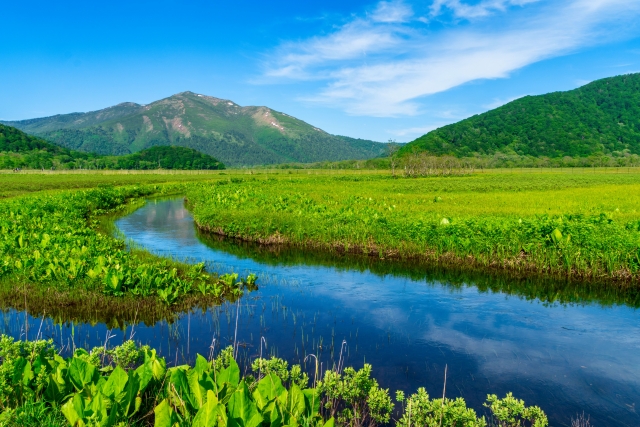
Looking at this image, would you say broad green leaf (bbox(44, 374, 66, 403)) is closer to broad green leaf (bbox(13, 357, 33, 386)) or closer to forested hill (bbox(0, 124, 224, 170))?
broad green leaf (bbox(13, 357, 33, 386))

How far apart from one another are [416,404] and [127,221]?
24.5 meters

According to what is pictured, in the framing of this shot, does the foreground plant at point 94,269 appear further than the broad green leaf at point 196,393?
Yes

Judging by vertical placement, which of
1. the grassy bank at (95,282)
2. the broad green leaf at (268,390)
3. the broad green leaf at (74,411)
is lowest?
the grassy bank at (95,282)

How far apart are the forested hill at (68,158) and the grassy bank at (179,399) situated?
129 meters

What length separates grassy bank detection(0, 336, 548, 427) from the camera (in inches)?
158

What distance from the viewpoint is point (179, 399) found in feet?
15.4

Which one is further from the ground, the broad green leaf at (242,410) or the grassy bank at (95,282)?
the broad green leaf at (242,410)

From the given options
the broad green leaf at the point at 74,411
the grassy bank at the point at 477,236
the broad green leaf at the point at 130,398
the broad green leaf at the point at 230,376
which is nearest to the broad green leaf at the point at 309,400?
the broad green leaf at the point at 230,376

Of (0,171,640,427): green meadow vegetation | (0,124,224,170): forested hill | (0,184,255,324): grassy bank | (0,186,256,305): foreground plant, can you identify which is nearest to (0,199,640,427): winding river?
(0,184,255,324): grassy bank

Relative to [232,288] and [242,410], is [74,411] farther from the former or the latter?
[232,288]

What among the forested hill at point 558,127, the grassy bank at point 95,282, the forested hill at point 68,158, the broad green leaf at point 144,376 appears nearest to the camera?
the broad green leaf at point 144,376

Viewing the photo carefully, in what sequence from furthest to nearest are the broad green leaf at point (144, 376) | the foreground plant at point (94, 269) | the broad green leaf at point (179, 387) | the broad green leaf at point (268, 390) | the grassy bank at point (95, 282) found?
the foreground plant at point (94, 269) → the grassy bank at point (95, 282) → the broad green leaf at point (144, 376) → the broad green leaf at point (179, 387) → the broad green leaf at point (268, 390)

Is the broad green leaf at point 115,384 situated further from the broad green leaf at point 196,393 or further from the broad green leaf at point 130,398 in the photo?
the broad green leaf at point 196,393

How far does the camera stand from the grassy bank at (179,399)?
13.2 feet
